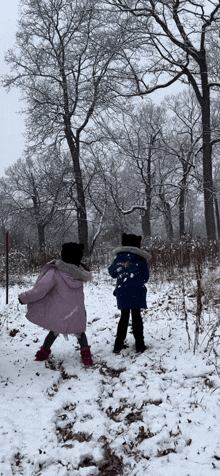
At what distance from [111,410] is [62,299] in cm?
145

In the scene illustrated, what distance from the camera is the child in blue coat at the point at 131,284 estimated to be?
4.37m

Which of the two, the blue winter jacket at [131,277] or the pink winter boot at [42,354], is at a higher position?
the blue winter jacket at [131,277]

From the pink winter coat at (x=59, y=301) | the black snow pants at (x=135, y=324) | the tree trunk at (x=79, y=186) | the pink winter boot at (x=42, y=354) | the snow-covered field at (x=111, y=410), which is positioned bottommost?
the snow-covered field at (x=111, y=410)

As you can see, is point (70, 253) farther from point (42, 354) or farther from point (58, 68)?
point (58, 68)

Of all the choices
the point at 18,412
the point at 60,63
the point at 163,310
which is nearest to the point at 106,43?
the point at 60,63

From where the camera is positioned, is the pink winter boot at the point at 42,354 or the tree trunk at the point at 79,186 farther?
the tree trunk at the point at 79,186

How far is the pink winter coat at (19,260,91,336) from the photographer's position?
4.06 meters

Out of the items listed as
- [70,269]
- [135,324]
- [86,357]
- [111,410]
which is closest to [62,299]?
[70,269]

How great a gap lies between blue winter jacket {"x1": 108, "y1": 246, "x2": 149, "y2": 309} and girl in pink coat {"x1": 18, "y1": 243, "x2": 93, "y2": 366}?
1.61 ft

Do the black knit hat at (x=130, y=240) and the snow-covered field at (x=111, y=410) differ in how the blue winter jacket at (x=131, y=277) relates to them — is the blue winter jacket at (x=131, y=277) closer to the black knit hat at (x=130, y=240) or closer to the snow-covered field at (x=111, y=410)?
the black knit hat at (x=130, y=240)

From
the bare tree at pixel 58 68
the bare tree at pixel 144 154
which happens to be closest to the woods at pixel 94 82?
the bare tree at pixel 58 68

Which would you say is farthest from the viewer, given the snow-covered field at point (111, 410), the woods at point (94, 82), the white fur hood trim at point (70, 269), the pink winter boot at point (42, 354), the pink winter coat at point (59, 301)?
the woods at point (94, 82)

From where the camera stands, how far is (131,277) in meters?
4.39

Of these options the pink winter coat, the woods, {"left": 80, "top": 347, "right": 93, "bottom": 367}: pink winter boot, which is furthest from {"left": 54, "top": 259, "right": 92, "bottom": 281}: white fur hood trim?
the woods
